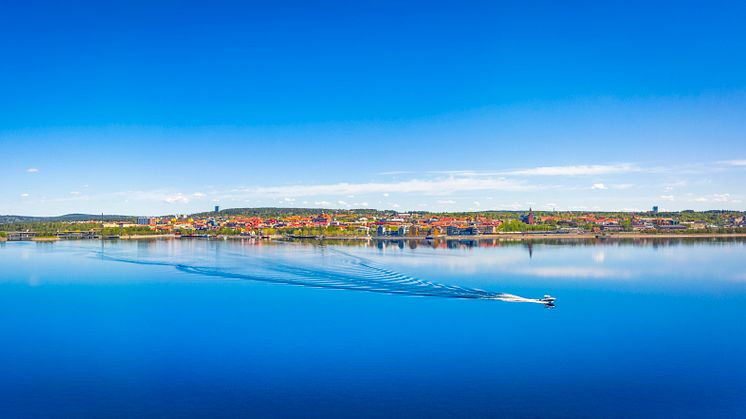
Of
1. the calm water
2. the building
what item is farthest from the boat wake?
the building

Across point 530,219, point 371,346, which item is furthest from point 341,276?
point 530,219

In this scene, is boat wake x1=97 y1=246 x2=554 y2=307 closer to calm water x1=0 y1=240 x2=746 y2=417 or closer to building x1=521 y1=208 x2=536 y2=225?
calm water x1=0 y1=240 x2=746 y2=417

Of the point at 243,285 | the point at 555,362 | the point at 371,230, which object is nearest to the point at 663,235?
the point at 371,230

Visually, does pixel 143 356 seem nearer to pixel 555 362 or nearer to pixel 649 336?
pixel 555 362

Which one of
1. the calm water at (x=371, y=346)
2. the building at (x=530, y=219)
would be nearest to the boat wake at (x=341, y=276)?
the calm water at (x=371, y=346)

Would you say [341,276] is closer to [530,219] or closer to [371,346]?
[371,346]
